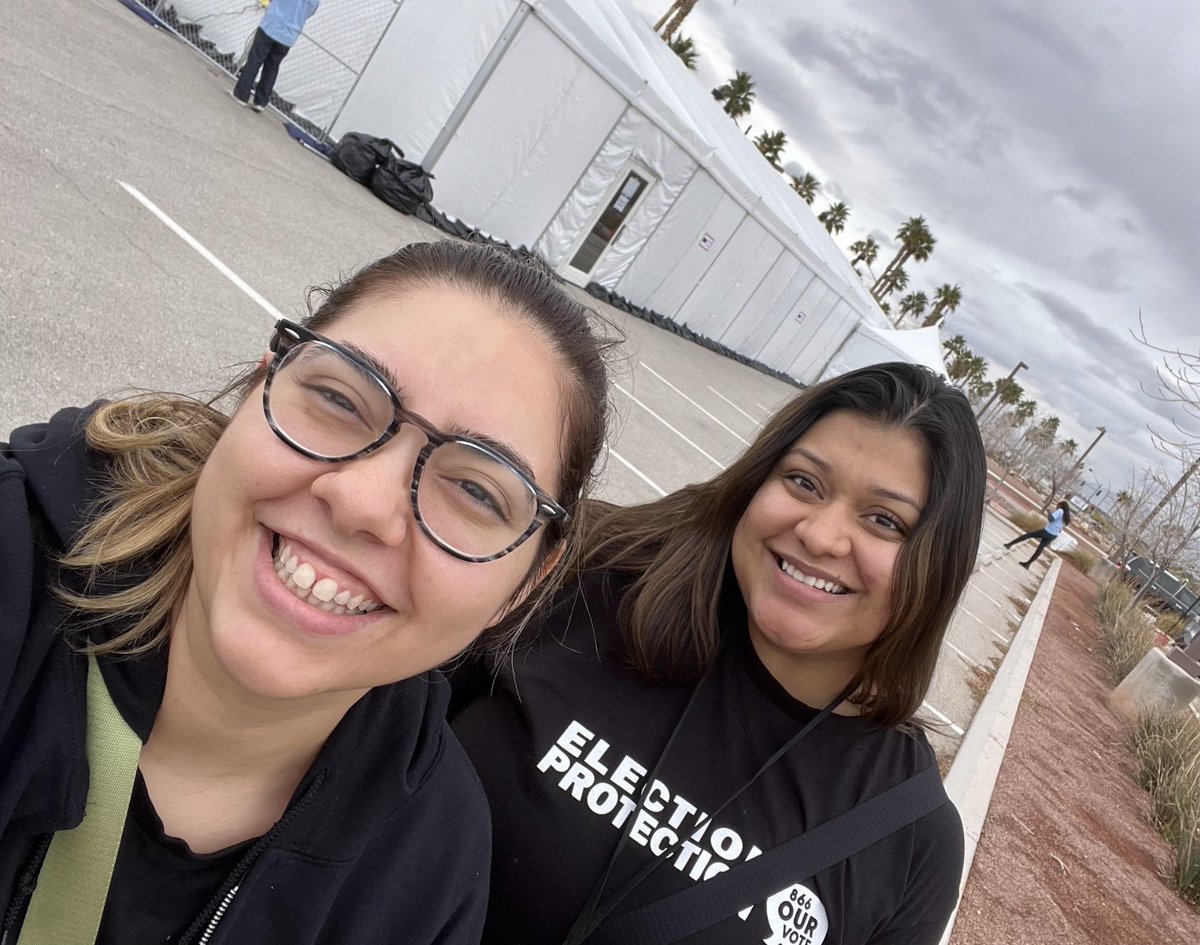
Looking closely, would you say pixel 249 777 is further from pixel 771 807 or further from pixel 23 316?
pixel 23 316

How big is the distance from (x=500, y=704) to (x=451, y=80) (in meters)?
10.5

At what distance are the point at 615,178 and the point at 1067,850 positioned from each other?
438 inches

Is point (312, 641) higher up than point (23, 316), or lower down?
higher up

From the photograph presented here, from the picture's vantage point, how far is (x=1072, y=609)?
1672cm

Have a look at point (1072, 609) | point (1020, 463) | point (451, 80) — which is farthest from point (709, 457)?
point (1020, 463)

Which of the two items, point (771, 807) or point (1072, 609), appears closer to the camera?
point (771, 807)

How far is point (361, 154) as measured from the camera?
33.8ft

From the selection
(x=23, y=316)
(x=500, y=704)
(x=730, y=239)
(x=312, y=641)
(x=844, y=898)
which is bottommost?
(x=23, y=316)

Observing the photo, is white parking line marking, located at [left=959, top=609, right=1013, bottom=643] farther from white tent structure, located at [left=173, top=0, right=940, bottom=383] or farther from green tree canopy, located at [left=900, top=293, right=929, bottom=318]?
green tree canopy, located at [left=900, top=293, right=929, bottom=318]

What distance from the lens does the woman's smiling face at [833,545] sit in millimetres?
1999

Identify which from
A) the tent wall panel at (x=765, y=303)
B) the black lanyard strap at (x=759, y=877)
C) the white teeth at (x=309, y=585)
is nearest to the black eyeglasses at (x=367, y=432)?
the white teeth at (x=309, y=585)

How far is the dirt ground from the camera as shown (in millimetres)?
5027

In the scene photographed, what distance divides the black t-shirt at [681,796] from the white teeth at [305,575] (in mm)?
970

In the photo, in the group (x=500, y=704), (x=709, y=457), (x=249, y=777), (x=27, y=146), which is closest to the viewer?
(x=249, y=777)
